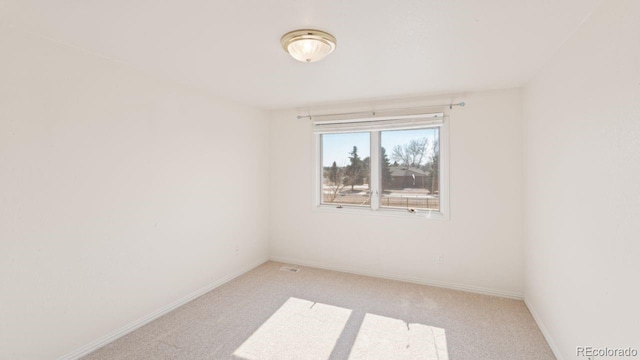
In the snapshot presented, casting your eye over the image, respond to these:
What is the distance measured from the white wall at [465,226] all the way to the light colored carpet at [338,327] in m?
0.27

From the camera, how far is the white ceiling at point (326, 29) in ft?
5.00

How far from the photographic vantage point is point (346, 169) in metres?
3.99

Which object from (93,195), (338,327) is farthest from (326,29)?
(338,327)

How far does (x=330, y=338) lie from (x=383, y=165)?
221 cm

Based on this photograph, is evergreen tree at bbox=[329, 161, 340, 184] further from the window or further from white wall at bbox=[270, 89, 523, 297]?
white wall at bbox=[270, 89, 523, 297]

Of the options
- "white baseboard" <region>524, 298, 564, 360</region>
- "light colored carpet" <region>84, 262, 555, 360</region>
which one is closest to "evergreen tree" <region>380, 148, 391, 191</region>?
"light colored carpet" <region>84, 262, 555, 360</region>

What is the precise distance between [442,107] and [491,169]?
0.88 m

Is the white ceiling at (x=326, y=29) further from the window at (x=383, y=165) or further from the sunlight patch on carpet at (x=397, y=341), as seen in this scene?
the sunlight patch on carpet at (x=397, y=341)

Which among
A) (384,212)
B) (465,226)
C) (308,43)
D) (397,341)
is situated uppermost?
(308,43)

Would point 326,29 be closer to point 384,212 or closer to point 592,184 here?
point 592,184

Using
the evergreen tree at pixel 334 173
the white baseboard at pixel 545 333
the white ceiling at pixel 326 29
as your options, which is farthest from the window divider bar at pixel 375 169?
the white baseboard at pixel 545 333

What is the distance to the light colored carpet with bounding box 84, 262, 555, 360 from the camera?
7.01 feet
